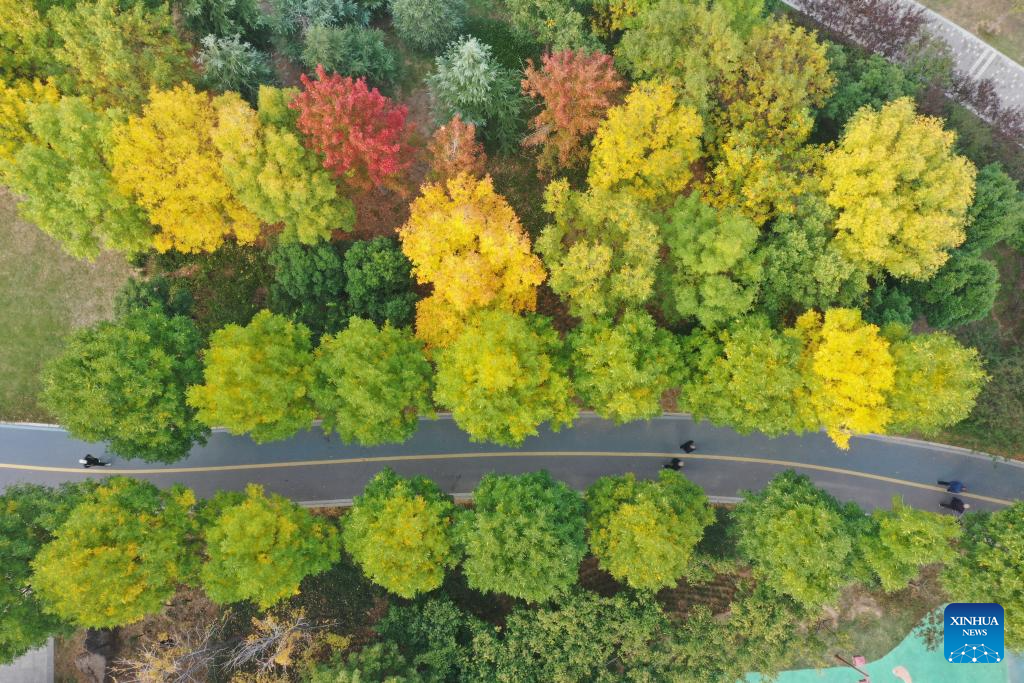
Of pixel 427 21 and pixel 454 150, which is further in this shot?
pixel 427 21

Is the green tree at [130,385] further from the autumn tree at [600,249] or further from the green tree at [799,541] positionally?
the green tree at [799,541]

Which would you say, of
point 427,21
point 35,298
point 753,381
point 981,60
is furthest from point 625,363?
point 35,298

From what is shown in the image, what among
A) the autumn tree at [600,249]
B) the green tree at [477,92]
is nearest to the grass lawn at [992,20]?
the autumn tree at [600,249]

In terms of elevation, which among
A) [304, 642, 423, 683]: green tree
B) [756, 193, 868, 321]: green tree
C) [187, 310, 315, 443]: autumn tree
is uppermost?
[756, 193, 868, 321]: green tree

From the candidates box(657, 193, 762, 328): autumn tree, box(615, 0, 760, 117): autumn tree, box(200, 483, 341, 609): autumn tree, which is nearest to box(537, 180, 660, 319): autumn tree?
box(657, 193, 762, 328): autumn tree

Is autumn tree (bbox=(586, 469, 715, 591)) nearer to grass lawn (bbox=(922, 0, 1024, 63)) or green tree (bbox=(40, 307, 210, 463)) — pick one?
green tree (bbox=(40, 307, 210, 463))

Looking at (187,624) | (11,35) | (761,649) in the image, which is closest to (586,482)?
(761,649)

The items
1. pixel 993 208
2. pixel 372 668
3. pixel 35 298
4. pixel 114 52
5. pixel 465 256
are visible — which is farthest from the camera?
pixel 35 298

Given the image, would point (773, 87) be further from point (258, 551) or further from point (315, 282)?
point (258, 551)
